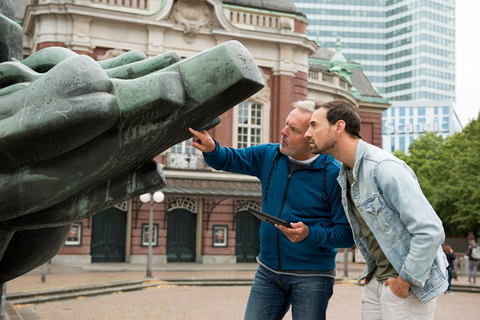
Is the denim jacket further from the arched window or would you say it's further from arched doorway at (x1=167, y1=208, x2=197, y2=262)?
the arched window

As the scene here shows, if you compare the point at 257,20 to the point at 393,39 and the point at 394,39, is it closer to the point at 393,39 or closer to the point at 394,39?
the point at 394,39

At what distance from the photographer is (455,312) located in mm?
13281

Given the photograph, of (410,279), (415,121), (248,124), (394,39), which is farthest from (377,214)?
(394,39)

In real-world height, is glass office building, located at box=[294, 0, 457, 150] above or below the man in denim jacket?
above

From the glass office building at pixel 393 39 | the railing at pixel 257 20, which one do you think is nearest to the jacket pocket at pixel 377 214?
the railing at pixel 257 20

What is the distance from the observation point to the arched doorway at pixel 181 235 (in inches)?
995

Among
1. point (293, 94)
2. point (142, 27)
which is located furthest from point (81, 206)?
point (293, 94)

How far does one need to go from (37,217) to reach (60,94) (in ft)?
2.31

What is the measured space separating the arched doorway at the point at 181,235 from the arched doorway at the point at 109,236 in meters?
Answer: 1.98

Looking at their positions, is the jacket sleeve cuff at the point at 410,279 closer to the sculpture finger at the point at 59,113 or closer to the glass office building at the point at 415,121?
the sculpture finger at the point at 59,113

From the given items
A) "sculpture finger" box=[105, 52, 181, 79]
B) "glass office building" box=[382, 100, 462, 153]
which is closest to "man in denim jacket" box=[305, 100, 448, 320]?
"sculpture finger" box=[105, 52, 181, 79]

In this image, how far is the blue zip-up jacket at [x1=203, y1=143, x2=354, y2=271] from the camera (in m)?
3.53

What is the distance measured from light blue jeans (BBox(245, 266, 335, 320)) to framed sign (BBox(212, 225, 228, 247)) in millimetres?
22007

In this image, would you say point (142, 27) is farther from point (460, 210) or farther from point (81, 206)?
point (81, 206)
